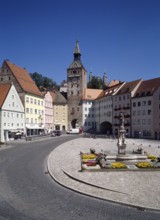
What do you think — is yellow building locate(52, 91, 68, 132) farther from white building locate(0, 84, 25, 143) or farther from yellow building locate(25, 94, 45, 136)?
white building locate(0, 84, 25, 143)

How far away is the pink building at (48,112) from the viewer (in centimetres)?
8780

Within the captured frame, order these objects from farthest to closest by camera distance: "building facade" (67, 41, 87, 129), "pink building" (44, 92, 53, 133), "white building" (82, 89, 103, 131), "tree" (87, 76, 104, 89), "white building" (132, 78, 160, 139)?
"tree" (87, 76, 104, 89) → "white building" (82, 89, 103, 131) → "building facade" (67, 41, 87, 129) → "pink building" (44, 92, 53, 133) → "white building" (132, 78, 160, 139)

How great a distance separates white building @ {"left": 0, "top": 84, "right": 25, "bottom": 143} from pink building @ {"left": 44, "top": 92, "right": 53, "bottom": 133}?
20.1m

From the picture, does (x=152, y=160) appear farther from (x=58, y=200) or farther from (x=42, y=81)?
(x=42, y=81)

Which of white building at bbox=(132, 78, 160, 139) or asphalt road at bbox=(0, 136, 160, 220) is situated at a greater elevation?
white building at bbox=(132, 78, 160, 139)

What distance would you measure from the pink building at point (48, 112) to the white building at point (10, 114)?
20080 millimetres

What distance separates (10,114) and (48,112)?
28960mm

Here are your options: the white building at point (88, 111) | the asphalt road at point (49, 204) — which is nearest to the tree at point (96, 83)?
the white building at point (88, 111)

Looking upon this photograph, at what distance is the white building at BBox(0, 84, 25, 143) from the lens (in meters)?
58.3

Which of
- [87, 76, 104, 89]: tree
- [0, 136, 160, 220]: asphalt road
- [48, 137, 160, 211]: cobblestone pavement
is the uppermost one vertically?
[87, 76, 104, 89]: tree

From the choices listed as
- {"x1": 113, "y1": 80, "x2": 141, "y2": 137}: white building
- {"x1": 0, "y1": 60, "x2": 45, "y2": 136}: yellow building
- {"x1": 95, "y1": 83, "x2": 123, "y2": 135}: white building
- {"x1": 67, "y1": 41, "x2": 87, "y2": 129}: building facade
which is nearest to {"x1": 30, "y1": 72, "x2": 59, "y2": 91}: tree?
{"x1": 67, "y1": 41, "x2": 87, "y2": 129}: building facade

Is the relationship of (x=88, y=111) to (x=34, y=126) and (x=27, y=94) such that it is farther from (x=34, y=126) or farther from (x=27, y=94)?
(x=27, y=94)

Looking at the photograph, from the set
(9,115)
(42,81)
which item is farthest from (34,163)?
(42,81)

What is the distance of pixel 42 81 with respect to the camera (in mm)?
134000
